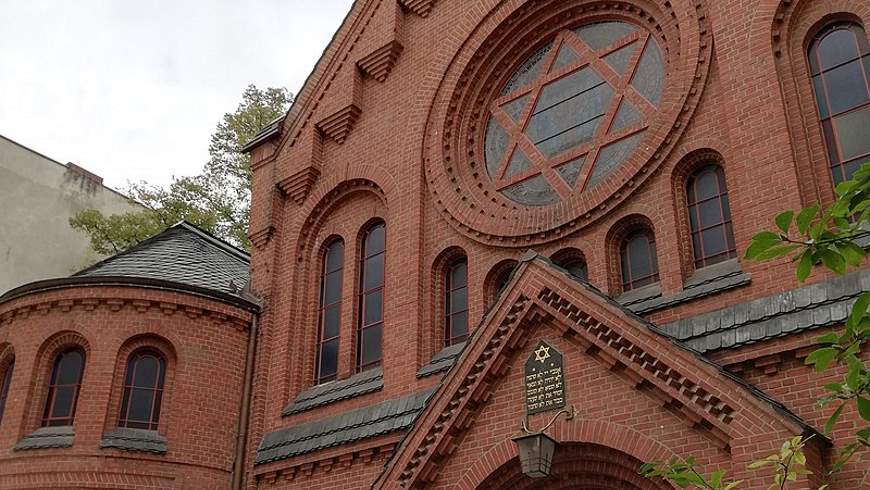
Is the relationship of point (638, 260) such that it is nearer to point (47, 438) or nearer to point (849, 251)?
point (849, 251)

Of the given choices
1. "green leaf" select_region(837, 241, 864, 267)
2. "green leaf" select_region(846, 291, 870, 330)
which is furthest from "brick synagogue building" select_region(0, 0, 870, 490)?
"green leaf" select_region(837, 241, 864, 267)

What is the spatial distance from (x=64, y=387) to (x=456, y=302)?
7.19 metres

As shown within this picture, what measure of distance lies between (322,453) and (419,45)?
777 centimetres

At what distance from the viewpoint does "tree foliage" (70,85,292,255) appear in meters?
30.5

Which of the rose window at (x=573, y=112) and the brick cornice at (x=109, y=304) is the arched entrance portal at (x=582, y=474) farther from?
the brick cornice at (x=109, y=304)

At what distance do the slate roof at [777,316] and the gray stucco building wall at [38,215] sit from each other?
2585 centimetres

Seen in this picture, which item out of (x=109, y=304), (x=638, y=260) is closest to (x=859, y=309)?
(x=638, y=260)

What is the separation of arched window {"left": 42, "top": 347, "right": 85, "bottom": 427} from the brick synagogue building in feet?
0.19

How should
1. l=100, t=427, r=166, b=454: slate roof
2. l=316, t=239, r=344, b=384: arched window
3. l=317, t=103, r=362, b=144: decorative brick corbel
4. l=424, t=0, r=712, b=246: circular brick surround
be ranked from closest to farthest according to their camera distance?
l=424, t=0, r=712, b=246: circular brick surround < l=100, t=427, r=166, b=454: slate roof < l=316, t=239, r=344, b=384: arched window < l=317, t=103, r=362, b=144: decorative brick corbel

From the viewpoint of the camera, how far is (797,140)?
12.0 m

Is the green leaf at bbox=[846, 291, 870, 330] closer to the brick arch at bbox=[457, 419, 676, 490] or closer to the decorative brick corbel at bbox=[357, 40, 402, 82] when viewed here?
the brick arch at bbox=[457, 419, 676, 490]

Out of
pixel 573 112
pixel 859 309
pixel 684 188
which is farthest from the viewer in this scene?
pixel 573 112

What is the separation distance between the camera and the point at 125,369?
16.8 metres

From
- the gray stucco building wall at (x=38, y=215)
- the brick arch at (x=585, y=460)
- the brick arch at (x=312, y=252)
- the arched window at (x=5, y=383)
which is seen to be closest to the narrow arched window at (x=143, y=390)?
the brick arch at (x=312, y=252)
